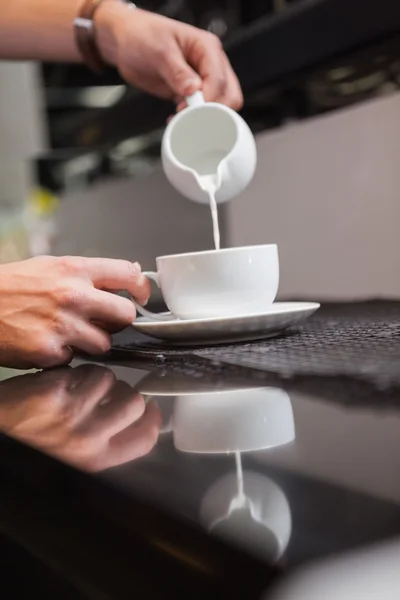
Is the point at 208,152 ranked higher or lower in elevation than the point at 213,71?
lower

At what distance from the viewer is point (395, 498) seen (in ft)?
0.78

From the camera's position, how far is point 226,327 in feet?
2.06

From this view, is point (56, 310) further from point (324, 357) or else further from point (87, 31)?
point (87, 31)

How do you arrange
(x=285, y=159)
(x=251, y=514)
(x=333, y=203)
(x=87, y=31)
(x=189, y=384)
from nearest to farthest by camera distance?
(x=251, y=514) → (x=189, y=384) → (x=87, y=31) → (x=333, y=203) → (x=285, y=159)

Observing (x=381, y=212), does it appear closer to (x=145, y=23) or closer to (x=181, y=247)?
(x=145, y=23)

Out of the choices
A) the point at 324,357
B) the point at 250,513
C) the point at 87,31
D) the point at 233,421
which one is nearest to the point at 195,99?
the point at 87,31

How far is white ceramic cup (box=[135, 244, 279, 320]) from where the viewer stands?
2.17 feet

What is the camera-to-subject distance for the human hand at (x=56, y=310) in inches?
25.0

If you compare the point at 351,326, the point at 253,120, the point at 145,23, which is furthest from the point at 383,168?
the point at 351,326

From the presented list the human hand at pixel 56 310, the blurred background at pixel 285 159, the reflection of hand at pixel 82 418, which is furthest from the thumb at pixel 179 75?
the reflection of hand at pixel 82 418

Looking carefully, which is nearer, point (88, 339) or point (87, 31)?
point (88, 339)

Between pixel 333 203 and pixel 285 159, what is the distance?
0.59ft

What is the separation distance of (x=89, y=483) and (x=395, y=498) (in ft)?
0.40

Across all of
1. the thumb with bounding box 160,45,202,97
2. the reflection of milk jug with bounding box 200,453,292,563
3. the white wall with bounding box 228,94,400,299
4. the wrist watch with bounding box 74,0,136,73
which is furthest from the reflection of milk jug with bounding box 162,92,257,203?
the reflection of milk jug with bounding box 200,453,292,563
